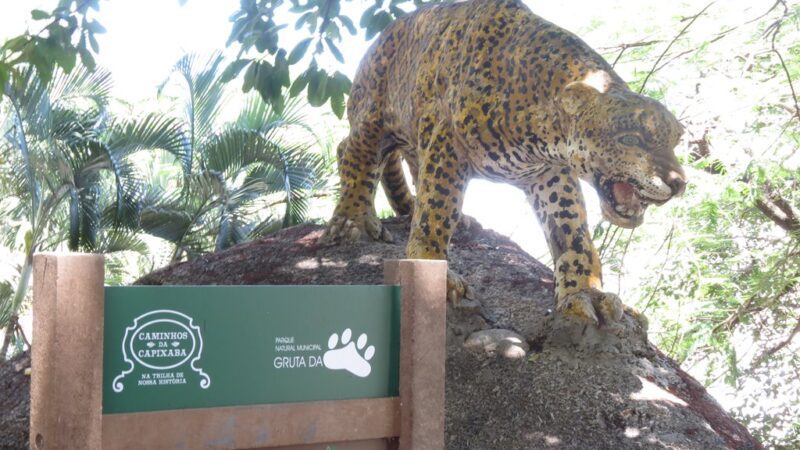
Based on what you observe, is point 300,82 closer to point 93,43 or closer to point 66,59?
point 93,43

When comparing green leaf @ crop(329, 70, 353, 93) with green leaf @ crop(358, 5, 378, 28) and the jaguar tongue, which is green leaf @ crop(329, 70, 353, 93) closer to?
green leaf @ crop(358, 5, 378, 28)

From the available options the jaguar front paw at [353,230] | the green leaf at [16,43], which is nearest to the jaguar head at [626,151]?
the jaguar front paw at [353,230]

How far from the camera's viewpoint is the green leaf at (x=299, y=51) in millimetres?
5859

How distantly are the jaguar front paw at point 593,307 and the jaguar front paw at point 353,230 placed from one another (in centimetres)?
222

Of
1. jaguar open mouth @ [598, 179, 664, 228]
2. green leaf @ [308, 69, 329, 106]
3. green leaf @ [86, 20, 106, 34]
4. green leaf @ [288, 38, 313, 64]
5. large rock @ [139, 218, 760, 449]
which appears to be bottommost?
large rock @ [139, 218, 760, 449]

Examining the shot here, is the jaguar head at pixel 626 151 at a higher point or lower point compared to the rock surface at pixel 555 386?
higher

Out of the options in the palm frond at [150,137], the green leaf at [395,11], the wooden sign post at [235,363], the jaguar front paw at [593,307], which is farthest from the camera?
the palm frond at [150,137]

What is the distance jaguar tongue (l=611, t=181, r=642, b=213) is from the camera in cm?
477

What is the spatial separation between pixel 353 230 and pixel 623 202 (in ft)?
10.0

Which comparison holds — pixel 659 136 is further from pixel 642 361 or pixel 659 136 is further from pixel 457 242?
pixel 457 242

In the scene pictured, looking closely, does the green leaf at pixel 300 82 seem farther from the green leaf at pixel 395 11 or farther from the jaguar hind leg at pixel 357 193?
the jaguar hind leg at pixel 357 193

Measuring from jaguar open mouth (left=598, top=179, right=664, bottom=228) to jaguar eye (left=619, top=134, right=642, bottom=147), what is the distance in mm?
209

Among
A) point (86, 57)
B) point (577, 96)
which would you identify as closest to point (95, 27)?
point (86, 57)

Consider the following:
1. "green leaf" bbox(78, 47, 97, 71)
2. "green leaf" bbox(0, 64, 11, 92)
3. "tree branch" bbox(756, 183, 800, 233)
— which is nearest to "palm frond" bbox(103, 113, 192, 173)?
"green leaf" bbox(78, 47, 97, 71)
